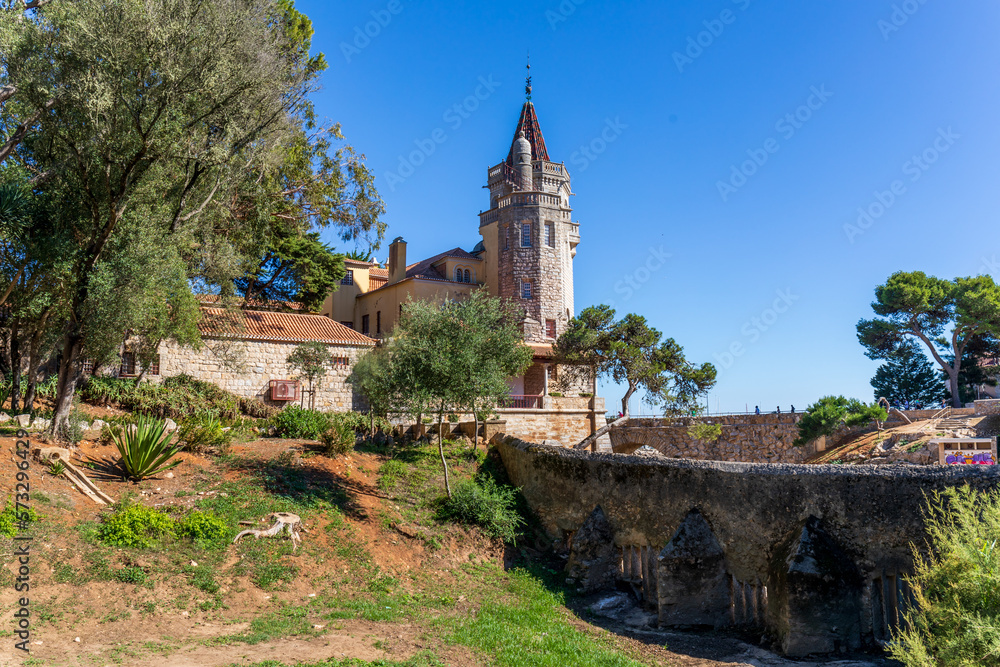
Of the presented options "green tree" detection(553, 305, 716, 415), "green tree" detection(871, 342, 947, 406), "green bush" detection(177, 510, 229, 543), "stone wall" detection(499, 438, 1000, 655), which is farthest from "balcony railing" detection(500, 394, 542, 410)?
"green tree" detection(871, 342, 947, 406)

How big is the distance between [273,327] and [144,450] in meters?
16.0

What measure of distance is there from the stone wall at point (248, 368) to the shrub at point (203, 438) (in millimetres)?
9385

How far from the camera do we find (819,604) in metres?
10.5

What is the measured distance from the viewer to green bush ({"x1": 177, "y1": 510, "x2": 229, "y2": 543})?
1210 centimetres

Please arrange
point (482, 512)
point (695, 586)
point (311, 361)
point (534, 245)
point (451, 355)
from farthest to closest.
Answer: point (534, 245) → point (311, 361) → point (451, 355) → point (482, 512) → point (695, 586)

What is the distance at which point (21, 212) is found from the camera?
1430cm

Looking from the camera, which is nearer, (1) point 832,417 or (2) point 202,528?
(2) point 202,528

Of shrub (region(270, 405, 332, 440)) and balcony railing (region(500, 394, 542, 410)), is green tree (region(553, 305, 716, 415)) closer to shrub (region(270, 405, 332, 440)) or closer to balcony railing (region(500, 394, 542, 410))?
balcony railing (region(500, 394, 542, 410))

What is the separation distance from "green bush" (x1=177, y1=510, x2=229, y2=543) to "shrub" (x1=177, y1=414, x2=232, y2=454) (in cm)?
432

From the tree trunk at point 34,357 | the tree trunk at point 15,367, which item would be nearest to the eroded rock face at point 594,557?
the tree trunk at point 15,367

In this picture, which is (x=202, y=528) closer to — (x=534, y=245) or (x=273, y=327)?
(x=273, y=327)

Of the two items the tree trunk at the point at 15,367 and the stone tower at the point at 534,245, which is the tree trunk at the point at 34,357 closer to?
the tree trunk at the point at 15,367

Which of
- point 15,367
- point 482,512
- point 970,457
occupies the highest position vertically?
point 15,367

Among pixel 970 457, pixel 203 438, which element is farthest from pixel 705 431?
pixel 203 438
